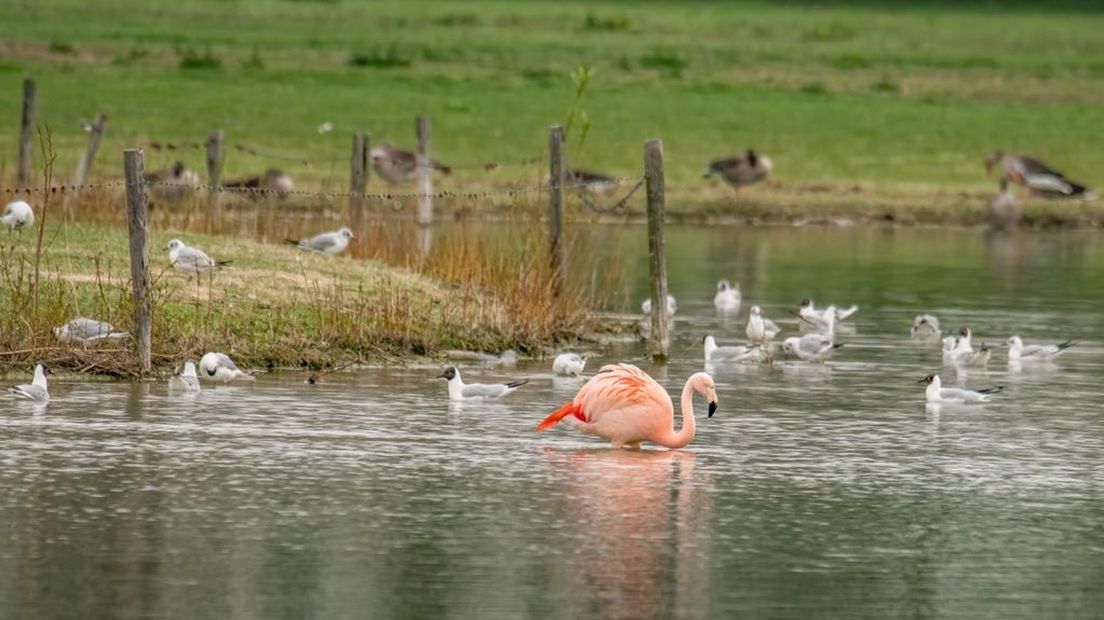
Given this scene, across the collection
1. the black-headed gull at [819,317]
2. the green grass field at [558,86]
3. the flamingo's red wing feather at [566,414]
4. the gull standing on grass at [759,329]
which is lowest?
the flamingo's red wing feather at [566,414]

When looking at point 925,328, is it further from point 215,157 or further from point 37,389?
point 215,157

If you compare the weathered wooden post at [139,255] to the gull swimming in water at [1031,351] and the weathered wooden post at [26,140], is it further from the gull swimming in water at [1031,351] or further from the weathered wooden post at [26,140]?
the weathered wooden post at [26,140]

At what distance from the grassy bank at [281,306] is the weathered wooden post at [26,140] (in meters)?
10.3

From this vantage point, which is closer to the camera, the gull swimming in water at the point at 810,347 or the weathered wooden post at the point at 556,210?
the gull swimming in water at the point at 810,347

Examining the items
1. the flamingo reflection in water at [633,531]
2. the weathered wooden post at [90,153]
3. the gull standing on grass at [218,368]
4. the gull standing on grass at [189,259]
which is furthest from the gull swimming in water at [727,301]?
the weathered wooden post at [90,153]

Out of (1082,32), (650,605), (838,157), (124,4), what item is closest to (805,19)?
(1082,32)

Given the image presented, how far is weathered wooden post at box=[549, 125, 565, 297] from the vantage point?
21.5m

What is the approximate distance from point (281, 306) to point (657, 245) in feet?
10.8

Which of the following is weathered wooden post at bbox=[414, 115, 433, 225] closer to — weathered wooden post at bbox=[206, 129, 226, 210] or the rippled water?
weathered wooden post at bbox=[206, 129, 226, 210]

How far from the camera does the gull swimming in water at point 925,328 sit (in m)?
22.9

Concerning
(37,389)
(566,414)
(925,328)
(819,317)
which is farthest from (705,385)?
(925,328)

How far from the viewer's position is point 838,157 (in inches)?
1847

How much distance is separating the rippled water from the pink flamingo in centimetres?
15

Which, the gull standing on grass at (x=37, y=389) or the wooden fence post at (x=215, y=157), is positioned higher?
the wooden fence post at (x=215, y=157)
